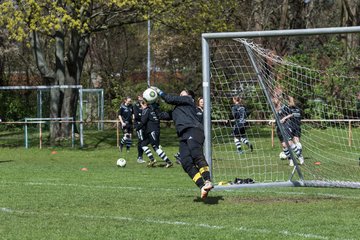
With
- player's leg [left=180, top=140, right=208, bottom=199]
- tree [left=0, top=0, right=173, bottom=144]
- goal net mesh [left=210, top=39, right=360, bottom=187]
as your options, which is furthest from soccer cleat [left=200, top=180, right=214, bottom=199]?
tree [left=0, top=0, right=173, bottom=144]


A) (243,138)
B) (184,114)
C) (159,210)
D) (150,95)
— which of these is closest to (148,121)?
(243,138)

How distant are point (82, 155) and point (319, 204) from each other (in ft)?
50.3

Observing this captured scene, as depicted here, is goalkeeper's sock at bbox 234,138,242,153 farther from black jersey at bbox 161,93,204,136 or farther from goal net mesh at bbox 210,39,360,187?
black jersey at bbox 161,93,204,136

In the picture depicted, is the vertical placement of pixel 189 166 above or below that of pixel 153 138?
above

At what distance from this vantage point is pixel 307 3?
4325 cm

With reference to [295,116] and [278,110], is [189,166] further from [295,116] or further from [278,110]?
[295,116]

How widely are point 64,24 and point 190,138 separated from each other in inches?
711

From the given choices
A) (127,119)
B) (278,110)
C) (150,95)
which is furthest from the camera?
(127,119)

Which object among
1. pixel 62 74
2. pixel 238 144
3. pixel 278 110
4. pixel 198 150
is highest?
pixel 62 74

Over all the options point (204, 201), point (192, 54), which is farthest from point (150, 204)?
point (192, 54)

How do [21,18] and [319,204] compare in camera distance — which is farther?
[21,18]

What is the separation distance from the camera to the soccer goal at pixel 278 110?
13297 millimetres

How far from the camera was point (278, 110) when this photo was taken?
1525 centimetres

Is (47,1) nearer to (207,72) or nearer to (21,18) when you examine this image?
(21,18)
